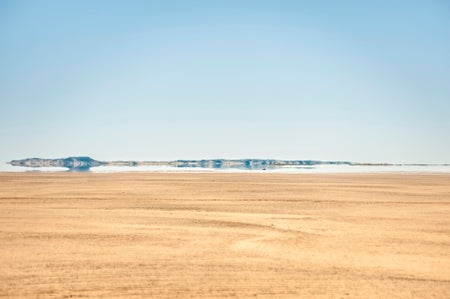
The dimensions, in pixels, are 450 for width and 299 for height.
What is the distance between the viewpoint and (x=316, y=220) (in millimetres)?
19812

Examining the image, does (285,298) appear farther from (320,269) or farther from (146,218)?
(146,218)

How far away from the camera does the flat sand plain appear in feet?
34.0

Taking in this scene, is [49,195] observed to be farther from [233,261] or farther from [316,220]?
[233,261]

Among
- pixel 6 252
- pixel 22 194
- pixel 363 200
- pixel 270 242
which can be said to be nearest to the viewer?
pixel 6 252

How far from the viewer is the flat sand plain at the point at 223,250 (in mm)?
10352

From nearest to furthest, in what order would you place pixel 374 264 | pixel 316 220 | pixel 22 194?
1. pixel 374 264
2. pixel 316 220
3. pixel 22 194

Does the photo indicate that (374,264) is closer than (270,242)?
Yes

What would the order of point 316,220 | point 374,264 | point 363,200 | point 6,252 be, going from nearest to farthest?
point 374,264 < point 6,252 < point 316,220 < point 363,200

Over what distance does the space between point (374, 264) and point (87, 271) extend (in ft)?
24.0

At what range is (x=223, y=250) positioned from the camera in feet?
45.6

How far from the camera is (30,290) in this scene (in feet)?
32.7

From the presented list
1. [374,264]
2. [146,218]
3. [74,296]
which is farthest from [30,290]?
[146,218]

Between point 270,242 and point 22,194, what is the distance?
66.5 ft

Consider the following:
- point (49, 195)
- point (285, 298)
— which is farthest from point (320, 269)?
point (49, 195)
